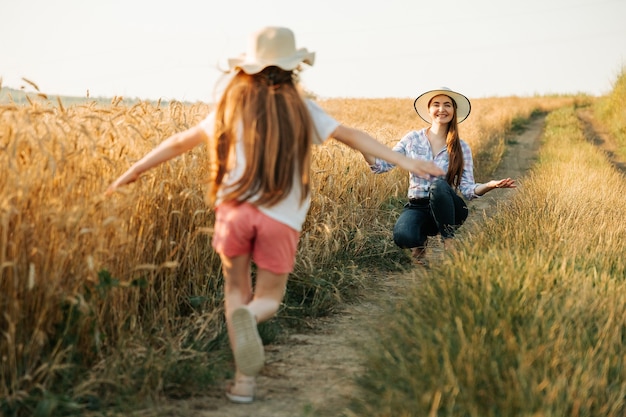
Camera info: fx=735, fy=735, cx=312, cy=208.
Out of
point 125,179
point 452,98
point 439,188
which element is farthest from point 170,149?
point 452,98

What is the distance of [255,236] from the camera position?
345 cm

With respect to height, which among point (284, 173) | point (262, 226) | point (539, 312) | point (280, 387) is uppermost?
point (284, 173)

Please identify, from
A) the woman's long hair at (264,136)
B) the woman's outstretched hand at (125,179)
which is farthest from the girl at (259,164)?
the woman's outstretched hand at (125,179)

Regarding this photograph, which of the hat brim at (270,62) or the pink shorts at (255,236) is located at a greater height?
the hat brim at (270,62)

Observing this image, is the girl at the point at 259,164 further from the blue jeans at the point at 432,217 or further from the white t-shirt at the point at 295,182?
the blue jeans at the point at 432,217

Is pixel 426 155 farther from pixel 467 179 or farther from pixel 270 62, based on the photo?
pixel 270 62

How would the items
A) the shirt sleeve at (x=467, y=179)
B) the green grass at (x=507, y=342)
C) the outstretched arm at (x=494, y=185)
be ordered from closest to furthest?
the green grass at (x=507, y=342) < the outstretched arm at (x=494, y=185) < the shirt sleeve at (x=467, y=179)

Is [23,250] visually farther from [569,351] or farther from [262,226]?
[569,351]

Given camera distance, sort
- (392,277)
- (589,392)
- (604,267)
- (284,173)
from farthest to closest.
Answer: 1. (392,277)
2. (604,267)
3. (284,173)
4. (589,392)

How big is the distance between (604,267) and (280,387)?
242 cm

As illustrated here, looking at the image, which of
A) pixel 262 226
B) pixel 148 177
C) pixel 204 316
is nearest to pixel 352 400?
pixel 262 226

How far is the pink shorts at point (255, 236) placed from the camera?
3.34 metres

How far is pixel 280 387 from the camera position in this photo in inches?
145

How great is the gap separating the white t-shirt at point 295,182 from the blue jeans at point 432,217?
8.50 ft
